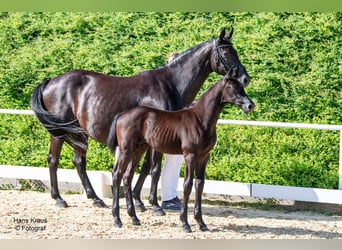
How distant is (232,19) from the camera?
38.9ft

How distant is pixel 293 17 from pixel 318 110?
1.85 meters

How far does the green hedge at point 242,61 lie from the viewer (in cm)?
930

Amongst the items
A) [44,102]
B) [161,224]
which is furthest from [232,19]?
[161,224]

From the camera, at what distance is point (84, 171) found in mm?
9000

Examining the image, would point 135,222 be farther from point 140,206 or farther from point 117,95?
point 117,95

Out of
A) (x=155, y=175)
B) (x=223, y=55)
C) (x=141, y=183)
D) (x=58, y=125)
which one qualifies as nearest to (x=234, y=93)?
(x=223, y=55)

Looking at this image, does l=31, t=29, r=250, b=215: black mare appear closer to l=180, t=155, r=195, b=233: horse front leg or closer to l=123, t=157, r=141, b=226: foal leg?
l=123, t=157, r=141, b=226: foal leg

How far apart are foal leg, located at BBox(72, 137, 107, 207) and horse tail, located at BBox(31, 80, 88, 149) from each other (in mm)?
82

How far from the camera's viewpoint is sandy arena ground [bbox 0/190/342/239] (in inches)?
292

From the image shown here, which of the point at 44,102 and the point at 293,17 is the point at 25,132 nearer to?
the point at 44,102

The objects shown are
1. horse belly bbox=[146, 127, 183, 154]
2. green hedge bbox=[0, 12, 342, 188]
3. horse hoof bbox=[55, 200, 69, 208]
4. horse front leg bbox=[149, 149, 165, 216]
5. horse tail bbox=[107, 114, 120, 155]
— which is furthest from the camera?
green hedge bbox=[0, 12, 342, 188]

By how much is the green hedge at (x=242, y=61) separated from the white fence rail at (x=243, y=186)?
399 millimetres

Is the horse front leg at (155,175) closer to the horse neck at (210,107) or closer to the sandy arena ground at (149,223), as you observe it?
the sandy arena ground at (149,223)

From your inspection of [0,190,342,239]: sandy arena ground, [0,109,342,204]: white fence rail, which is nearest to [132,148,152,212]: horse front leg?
[0,190,342,239]: sandy arena ground
